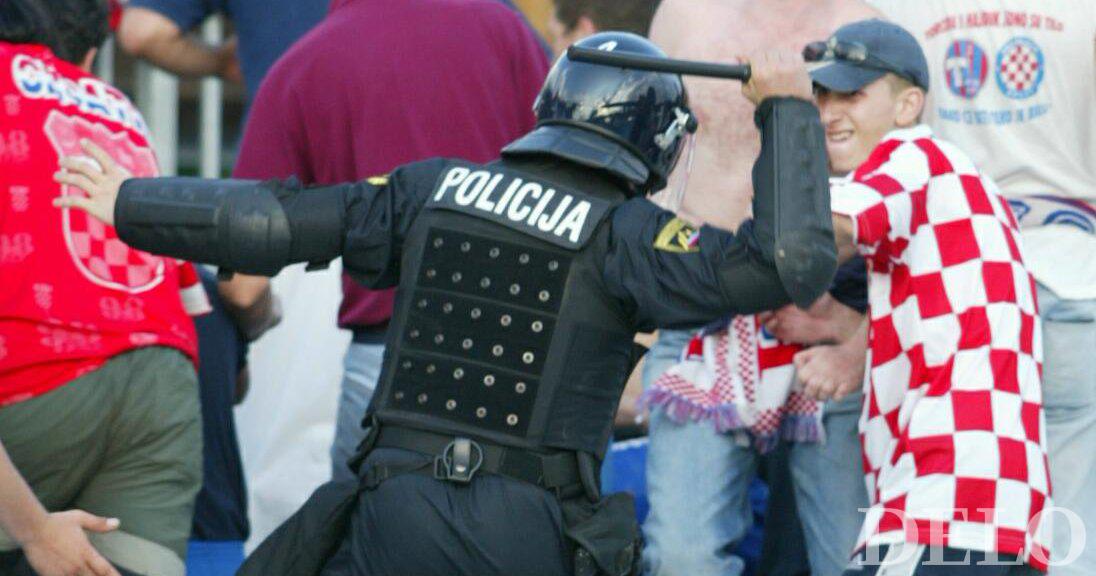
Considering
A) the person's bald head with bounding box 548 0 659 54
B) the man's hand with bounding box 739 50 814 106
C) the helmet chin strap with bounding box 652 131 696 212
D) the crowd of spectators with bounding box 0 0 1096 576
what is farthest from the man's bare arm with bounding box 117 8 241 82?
the man's hand with bounding box 739 50 814 106

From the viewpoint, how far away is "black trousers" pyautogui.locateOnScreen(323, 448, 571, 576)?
11.3 feet

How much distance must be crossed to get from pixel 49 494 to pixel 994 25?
271cm

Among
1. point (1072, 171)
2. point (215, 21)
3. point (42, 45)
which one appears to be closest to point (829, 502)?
point (1072, 171)

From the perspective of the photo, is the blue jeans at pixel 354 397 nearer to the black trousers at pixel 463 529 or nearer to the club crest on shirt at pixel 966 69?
the black trousers at pixel 463 529

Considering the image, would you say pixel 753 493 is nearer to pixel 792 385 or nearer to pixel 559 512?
pixel 792 385

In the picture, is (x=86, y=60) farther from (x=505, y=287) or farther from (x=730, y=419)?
(x=730, y=419)

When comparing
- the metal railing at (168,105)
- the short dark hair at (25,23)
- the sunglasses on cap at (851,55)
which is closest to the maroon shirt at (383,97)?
the short dark hair at (25,23)

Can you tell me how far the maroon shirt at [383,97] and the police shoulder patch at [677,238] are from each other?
4.94 ft

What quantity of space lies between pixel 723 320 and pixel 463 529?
1.37m

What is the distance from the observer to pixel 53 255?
408cm

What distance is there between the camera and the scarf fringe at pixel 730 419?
4.56m

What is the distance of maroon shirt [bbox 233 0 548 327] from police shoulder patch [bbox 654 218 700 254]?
4.94 feet

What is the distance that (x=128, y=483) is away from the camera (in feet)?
13.7

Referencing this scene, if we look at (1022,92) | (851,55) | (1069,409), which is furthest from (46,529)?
(1022,92)
